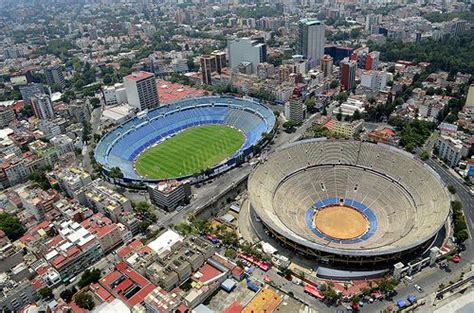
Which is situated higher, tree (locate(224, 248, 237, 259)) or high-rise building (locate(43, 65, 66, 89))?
high-rise building (locate(43, 65, 66, 89))

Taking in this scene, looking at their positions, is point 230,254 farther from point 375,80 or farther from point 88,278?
point 375,80

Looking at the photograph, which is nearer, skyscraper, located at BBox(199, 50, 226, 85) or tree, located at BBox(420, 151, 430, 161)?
tree, located at BBox(420, 151, 430, 161)

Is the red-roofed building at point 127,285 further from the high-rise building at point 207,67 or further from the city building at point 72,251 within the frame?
the high-rise building at point 207,67

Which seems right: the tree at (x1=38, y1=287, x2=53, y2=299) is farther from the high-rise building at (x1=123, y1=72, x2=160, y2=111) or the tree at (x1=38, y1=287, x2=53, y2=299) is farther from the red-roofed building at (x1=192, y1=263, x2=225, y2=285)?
the high-rise building at (x1=123, y1=72, x2=160, y2=111)

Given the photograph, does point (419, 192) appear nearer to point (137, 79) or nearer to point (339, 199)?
point (339, 199)

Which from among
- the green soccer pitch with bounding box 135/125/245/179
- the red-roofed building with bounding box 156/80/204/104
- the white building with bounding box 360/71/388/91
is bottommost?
the green soccer pitch with bounding box 135/125/245/179

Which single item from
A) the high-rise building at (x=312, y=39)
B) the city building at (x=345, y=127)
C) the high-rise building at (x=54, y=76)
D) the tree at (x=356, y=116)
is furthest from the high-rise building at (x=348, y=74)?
the high-rise building at (x=54, y=76)

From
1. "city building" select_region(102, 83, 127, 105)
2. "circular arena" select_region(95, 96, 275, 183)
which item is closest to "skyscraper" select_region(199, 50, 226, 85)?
"circular arena" select_region(95, 96, 275, 183)
